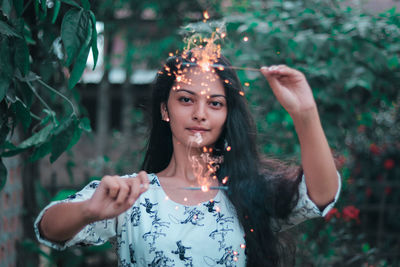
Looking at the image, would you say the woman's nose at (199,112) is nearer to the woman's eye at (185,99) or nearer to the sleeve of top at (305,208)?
the woman's eye at (185,99)

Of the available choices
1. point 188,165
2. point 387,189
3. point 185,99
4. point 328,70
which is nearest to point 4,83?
point 185,99

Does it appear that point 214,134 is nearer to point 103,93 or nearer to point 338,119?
point 338,119

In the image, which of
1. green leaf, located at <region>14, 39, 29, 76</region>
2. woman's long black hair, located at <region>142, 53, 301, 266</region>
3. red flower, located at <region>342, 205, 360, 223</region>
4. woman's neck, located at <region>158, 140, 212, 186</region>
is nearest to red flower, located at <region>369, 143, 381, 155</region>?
red flower, located at <region>342, 205, 360, 223</region>

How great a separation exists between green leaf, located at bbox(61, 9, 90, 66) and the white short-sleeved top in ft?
Result: 1.78

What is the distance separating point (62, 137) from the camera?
171 cm

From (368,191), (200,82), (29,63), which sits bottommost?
(368,191)

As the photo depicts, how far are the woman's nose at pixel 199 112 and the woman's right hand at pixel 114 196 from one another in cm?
44

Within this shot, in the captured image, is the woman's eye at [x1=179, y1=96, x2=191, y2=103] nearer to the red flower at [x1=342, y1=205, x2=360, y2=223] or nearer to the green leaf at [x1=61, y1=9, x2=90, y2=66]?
the green leaf at [x1=61, y1=9, x2=90, y2=66]

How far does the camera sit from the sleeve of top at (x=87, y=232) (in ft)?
4.84

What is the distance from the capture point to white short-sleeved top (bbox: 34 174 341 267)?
5.27 ft

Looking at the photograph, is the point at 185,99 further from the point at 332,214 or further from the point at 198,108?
the point at 332,214

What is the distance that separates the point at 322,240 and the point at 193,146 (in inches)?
63.2

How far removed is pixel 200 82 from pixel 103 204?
27.3 inches

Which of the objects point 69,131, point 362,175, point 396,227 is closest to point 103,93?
point 362,175
